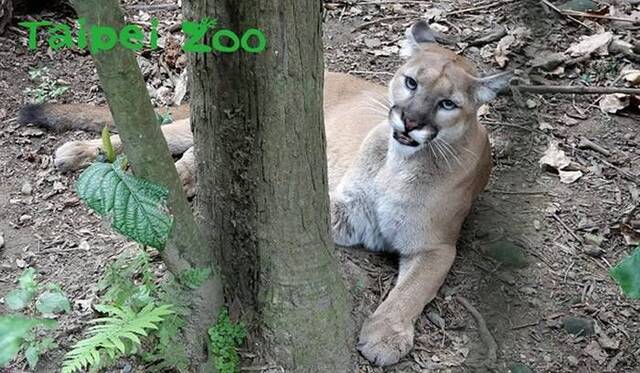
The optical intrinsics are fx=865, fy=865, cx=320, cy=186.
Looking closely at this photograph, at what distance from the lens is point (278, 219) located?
2.73m

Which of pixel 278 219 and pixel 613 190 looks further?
pixel 613 190

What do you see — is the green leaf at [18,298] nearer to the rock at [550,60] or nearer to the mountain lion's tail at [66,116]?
the mountain lion's tail at [66,116]

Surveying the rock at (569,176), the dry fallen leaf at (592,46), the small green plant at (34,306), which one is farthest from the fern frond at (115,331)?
the dry fallen leaf at (592,46)

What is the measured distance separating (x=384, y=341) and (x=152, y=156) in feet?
3.97

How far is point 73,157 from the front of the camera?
395cm

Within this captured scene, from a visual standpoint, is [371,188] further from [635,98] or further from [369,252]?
[635,98]

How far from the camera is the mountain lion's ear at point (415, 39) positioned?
380cm

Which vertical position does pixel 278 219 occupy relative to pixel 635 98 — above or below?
above

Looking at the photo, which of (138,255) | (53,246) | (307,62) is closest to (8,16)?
(53,246)

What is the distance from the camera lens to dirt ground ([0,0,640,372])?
332cm

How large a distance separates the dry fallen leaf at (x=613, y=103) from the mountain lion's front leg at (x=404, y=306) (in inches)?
59.3

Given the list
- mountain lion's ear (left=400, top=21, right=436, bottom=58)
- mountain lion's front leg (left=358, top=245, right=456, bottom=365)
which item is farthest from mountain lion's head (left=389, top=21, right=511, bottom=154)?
mountain lion's front leg (left=358, top=245, right=456, bottom=365)

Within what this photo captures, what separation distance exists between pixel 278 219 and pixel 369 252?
111cm

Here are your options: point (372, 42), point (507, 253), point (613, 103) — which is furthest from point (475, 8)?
point (507, 253)
